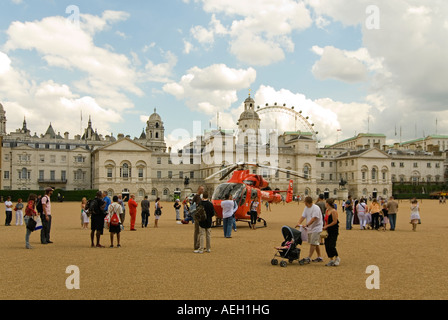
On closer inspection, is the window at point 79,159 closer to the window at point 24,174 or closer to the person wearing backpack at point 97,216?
the window at point 24,174

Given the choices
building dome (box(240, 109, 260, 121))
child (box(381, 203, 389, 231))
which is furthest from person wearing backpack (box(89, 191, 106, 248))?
building dome (box(240, 109, 260, 121))

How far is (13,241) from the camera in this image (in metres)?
15.8

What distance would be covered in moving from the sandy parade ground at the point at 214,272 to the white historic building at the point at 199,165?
5155 cm

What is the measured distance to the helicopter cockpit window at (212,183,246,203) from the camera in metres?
22.5

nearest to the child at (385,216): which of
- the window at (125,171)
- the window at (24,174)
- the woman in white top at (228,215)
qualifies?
the woman in white top at (228,215)

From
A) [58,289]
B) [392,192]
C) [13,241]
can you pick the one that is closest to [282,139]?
[392,192]

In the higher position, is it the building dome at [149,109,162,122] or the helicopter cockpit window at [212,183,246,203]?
the building dome at [149,109,162,122]

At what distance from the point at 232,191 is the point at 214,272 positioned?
12.7 metres

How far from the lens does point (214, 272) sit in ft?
33.0

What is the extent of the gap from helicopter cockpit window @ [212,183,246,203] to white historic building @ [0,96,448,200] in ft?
140

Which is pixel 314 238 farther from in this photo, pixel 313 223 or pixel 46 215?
pixel 46 215

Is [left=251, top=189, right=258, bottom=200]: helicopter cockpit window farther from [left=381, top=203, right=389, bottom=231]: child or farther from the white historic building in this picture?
the white historic building

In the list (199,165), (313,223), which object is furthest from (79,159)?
(313,223)
